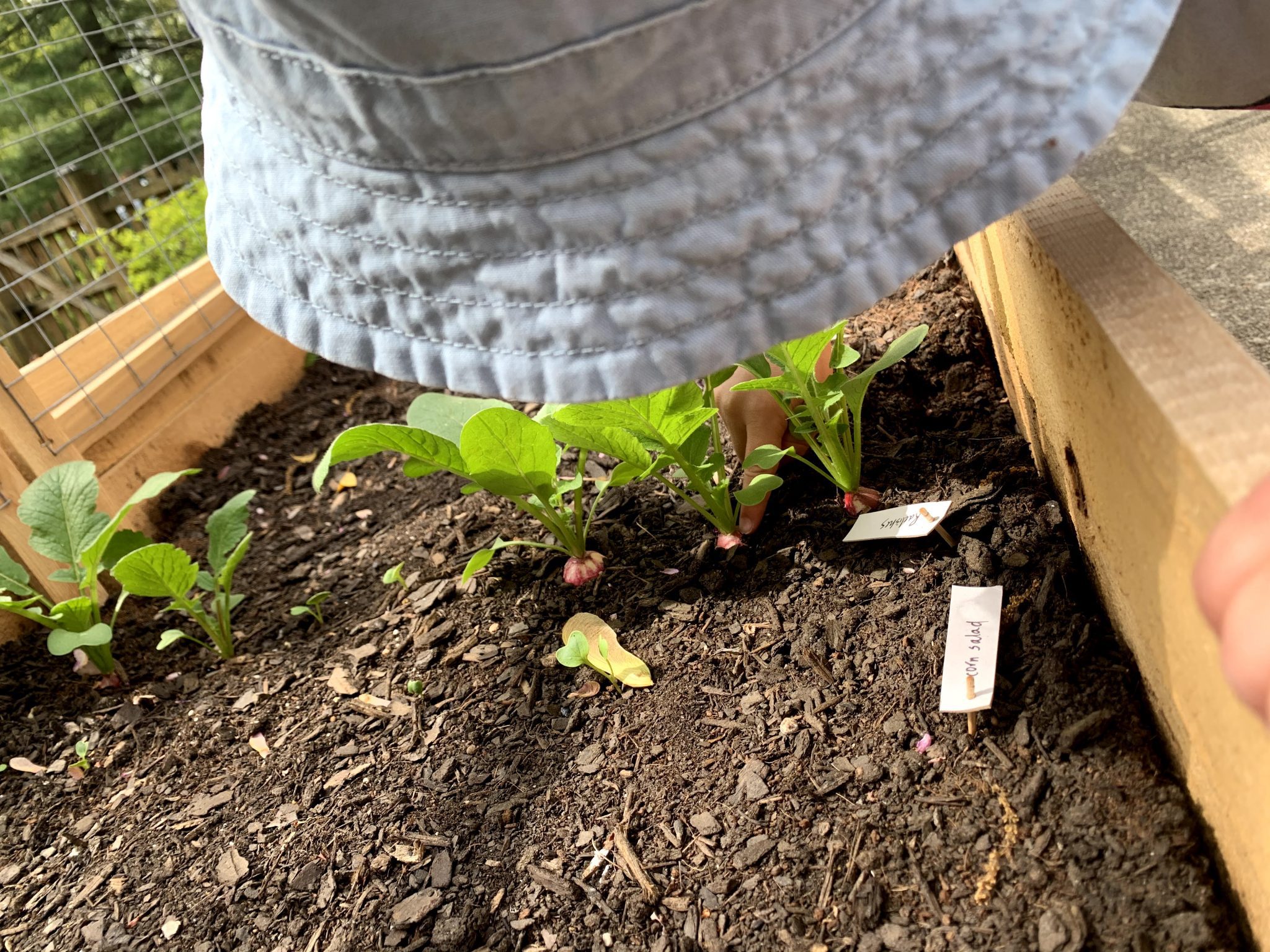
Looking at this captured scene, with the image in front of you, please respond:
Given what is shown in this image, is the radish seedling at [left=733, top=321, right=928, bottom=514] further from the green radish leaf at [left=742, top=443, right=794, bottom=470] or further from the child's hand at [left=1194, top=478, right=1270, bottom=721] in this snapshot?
the child's hand at [left=1194, top=478, right=1270, bottom=721]

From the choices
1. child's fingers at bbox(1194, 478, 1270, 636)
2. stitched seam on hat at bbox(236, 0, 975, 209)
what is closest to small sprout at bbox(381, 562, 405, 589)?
stitched seam on hat at bbox(236, 0, 975, 209)

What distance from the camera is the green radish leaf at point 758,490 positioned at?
1.04 meters

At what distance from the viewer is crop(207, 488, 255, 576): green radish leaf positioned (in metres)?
1.31

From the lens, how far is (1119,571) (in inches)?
30.9

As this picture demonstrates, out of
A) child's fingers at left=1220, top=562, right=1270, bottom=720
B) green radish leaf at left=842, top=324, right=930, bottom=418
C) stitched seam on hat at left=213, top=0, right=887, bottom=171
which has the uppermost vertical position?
stitched seam on hat at left=213, top=0, right=887, bottom=171

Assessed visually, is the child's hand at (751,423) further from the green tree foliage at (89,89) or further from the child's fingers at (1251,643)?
the green tree foliage at (89,89)

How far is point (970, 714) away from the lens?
0.84 metres

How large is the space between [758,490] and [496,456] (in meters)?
0.28

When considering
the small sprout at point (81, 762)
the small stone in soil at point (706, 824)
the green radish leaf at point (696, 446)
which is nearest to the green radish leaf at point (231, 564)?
the small sprout at point (81, 762)

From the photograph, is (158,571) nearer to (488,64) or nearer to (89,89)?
(488,64)

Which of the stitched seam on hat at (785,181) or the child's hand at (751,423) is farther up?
the stitched seam on hat at (785,181)

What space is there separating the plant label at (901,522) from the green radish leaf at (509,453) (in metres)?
0.34

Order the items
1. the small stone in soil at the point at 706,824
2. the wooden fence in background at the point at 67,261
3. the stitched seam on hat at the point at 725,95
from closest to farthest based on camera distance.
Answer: the stitched seam on hat at the point at 725,95 → the small stone in soil at the point at 706,824 → the wooden fence in background at the point at 67,261

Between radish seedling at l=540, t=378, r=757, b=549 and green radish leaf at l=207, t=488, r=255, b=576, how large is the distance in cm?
49
